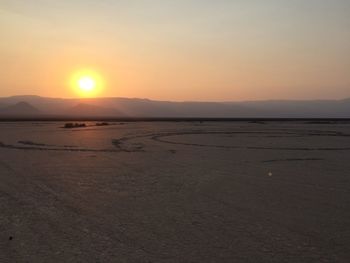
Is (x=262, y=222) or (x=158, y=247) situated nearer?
(x=158, y=247)

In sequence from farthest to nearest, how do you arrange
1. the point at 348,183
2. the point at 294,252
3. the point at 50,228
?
the point at 348,183 → the point at 50,228 → the point at 294,252

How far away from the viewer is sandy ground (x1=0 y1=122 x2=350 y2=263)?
693 cm

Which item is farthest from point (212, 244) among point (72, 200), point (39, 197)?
point (39, 197)

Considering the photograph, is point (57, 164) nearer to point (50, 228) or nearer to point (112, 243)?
point (50, 228)

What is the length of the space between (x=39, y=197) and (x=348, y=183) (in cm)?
791

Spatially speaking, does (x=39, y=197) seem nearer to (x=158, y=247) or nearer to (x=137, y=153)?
(x=158, y=247)

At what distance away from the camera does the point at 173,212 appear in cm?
938

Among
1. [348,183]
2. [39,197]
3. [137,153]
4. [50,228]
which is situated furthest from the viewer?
[137,153]

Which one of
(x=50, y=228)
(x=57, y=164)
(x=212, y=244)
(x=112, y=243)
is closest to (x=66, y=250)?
(x=112, y=243)

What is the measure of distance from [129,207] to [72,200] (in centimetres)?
140

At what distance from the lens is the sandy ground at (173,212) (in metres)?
6.93

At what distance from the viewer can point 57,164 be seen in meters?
17.0

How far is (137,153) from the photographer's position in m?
21.7

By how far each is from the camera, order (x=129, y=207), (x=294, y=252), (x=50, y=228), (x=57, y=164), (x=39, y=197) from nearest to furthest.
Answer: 1. (x=294, y=252)
2. (x=50, y=228)
3. (x=129, y=207)
4. (x=39, y=197)
5. (x=57, y=164)
